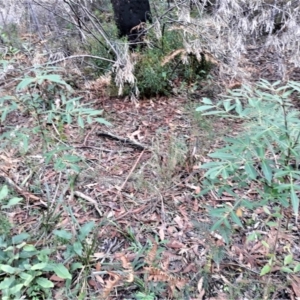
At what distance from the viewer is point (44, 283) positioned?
69.4 inches

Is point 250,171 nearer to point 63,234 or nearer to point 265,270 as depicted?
point 265,270

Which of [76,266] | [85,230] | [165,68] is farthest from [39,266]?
[165,68]

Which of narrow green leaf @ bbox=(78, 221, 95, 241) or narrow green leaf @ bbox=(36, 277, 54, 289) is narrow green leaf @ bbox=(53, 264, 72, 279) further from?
narrow green leaf @ bbox=(78, 221, 95, 241)

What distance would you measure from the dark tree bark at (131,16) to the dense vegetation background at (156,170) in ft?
0.42

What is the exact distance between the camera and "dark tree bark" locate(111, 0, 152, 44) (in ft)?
11.8

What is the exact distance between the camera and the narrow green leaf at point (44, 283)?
5.75 ft

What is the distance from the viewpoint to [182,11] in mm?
3295

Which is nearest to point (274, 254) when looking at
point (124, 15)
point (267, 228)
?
point (267, 228)

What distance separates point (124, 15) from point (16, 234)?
8.29 feet

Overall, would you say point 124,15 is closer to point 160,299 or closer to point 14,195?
point 14,195

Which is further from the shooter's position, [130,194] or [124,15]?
[124,15]

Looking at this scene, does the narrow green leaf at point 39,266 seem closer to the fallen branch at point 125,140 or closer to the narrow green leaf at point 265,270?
the narrow green leaf at point 265,270

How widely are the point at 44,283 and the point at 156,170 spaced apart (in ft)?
3.51

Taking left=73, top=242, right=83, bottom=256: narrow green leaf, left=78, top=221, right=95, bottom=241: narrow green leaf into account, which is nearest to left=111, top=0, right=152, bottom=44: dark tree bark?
left=78, top=221, right=95, bottom=241: narrow green leaf
